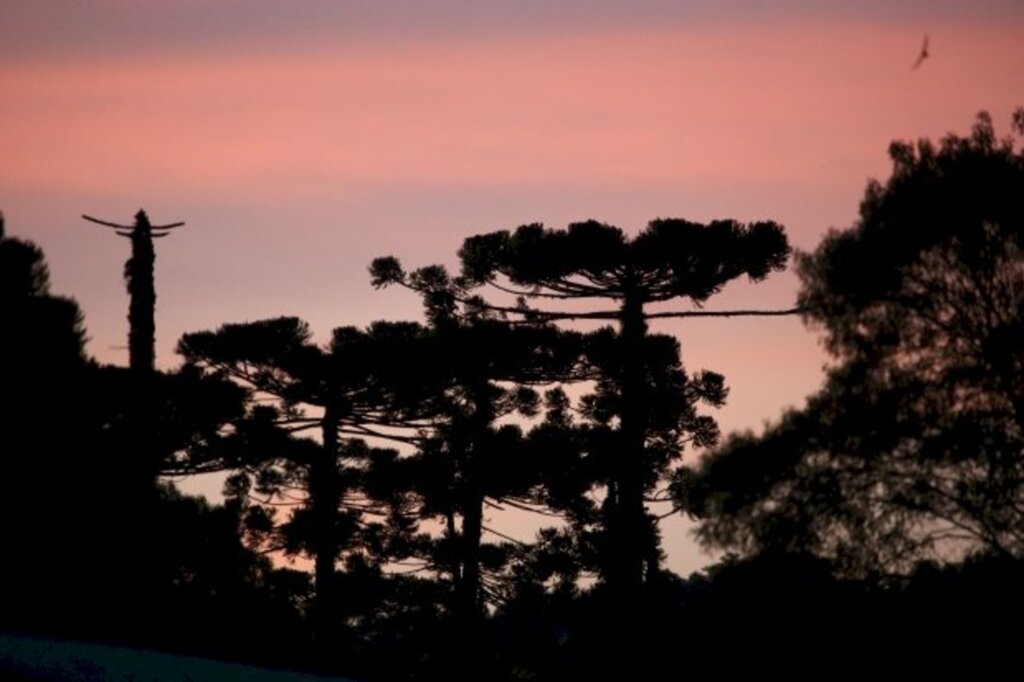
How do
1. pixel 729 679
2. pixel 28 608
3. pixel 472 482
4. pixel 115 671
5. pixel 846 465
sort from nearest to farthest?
1. pixel 115 671
2. pixel 729 679
3. pixel 846 465
4. pixel 28 608
5. pixel 472 482

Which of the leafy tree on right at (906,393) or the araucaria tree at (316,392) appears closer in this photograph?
the leafy tree on right at (906,393)

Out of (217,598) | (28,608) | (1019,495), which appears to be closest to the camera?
(1019,495)

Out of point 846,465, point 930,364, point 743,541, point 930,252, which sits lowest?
point 743,541

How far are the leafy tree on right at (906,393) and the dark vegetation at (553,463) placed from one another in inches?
1.5

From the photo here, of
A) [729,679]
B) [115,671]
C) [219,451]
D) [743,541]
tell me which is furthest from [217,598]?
[115,671]

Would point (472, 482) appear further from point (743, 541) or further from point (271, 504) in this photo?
point (743, 541)

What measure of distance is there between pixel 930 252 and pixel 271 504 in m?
17.4

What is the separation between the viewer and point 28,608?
18.0m

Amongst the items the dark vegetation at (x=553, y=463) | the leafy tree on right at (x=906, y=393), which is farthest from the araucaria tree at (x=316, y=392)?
the leafy tree on right at (x=906, y=393)

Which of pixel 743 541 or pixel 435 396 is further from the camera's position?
pixel 435 396

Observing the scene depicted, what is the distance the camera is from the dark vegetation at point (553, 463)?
14578mm

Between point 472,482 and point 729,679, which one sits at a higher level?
point 472,482

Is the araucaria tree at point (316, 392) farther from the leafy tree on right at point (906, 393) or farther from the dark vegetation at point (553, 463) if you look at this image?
the leafy tree on right at point (906, 393)

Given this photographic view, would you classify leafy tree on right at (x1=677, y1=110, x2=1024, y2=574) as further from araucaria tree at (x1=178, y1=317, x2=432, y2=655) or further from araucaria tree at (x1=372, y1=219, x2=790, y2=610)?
araucaria tree at (x1=178, y1=317, x2=432, y2=655)
